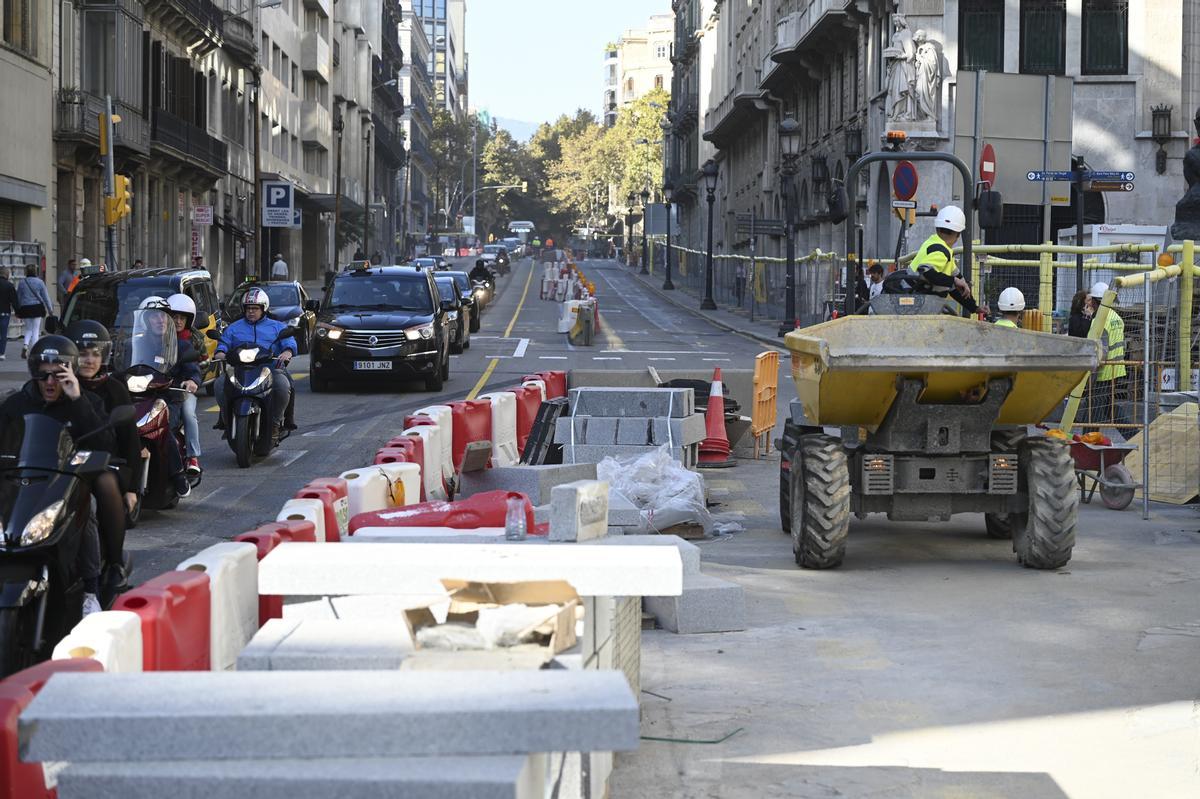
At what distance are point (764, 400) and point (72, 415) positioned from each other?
11.5 meters

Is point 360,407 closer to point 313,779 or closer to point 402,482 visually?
point 402,482

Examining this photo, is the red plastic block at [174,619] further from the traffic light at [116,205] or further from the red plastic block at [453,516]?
the traffic light at [116,205]

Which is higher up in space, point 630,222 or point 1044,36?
point 1044,36

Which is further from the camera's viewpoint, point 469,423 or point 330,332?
point 330,332

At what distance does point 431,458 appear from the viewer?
40.7 ft

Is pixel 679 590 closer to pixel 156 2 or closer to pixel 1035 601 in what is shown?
pixel 1035 601

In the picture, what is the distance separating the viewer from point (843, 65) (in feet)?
163

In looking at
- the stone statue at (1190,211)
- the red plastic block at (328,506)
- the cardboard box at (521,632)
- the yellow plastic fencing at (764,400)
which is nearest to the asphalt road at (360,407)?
the red plastic block at (328,506)

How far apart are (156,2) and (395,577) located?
148 ft

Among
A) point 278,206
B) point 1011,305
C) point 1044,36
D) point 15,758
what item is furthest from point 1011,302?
point 278,206

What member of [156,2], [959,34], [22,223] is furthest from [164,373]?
[156,2]

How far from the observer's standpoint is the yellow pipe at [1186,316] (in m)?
15.7

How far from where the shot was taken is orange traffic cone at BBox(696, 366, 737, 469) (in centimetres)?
1672

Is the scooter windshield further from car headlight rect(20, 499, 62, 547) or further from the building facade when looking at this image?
the building facade
